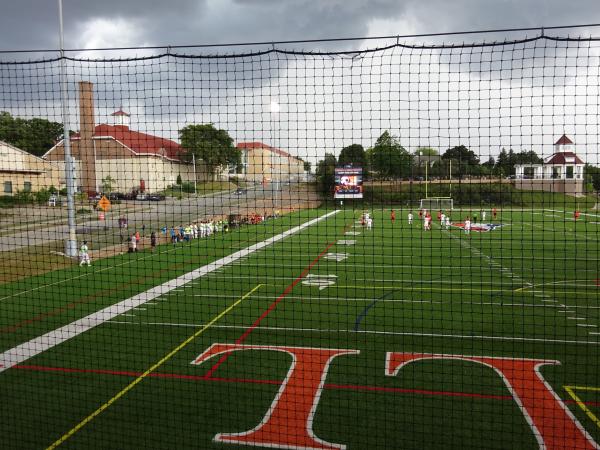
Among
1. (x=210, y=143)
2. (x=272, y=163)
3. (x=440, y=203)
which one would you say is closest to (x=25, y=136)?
(x=210, y=143)

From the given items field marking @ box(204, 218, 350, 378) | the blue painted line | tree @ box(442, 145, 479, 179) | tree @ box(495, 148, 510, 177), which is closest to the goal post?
the blue painted line

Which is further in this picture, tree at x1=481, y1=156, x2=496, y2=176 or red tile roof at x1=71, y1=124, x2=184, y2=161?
red tile roof at x1=71, y1=124, x2=184, y2=161

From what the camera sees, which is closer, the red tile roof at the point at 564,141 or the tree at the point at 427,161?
the red tile roof at the point at 564,141

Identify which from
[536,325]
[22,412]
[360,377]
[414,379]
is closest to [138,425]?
[22,412]

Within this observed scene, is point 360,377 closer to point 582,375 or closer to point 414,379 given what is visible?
point 414,379

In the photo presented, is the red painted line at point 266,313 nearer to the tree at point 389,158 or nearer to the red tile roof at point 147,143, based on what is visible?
the red tile roof at point 147,143

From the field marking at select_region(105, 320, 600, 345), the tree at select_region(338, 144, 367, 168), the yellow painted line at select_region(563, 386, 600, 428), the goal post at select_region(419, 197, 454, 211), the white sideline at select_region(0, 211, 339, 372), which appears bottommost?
the yellow painted line at select_region(563, 386, 600, 428)

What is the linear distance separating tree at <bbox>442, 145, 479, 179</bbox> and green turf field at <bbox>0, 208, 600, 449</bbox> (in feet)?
6.58

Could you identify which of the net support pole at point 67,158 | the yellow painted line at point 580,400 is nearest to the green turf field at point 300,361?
the yellow painted line at point 580,400

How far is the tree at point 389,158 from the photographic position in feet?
16.8

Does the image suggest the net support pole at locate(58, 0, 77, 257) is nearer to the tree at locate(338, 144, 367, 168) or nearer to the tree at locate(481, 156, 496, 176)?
the tree at locate(338, 144, 367, 168)

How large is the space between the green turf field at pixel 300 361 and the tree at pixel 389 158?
2482 millimetres

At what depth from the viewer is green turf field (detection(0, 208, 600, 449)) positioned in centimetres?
504

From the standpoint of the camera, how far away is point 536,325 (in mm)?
8617
